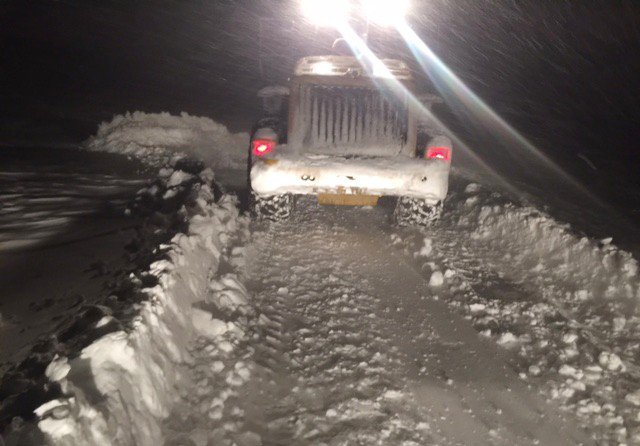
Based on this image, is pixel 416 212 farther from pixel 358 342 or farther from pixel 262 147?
pixel 358 342

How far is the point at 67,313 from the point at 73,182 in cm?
413

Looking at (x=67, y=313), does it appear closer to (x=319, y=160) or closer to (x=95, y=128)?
(x=319, y=160)

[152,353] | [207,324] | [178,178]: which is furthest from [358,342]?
[178,178]

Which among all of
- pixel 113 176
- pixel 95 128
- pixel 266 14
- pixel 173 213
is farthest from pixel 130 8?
pixel 173 213

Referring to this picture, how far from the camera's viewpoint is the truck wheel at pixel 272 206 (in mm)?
5938

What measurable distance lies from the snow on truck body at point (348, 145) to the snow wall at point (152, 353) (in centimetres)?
84

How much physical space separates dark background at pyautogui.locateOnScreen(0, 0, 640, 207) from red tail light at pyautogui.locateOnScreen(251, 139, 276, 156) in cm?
619

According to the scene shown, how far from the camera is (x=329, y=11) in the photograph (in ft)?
41.6

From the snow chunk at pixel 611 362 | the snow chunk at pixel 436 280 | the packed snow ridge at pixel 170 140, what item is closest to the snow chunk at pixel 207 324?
the snow chunk at pixel 436 280

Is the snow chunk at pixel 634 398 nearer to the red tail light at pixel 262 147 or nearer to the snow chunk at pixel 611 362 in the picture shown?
the snow chunk at pixel 611 362

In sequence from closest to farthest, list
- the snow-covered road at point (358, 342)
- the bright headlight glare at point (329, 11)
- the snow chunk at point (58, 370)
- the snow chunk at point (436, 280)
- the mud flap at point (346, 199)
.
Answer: the snow chunk at point (58, 370)
the snow-covered road at point (358, 342)
the snow chunk at point (436, 280)
the mud flap at point (346, 199)
the bright headlight glare at point (329, 11)

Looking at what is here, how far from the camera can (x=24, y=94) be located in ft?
44.4

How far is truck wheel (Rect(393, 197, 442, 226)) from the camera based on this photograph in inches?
236

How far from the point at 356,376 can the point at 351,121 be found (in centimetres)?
328
